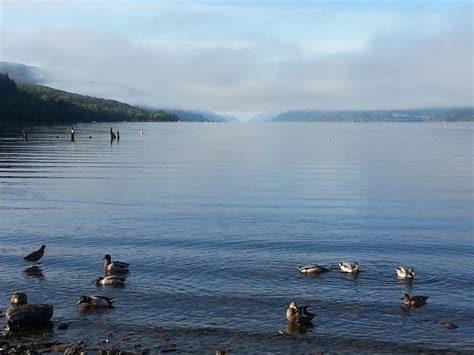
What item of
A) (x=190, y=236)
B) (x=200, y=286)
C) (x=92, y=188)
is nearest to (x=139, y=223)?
(x=190, y=236)

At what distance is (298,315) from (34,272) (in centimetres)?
1350

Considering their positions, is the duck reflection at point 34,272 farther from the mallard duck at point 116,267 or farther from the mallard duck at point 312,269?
the mallard duck at point 312,269

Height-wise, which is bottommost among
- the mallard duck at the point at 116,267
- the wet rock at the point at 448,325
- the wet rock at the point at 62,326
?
the wet rock at the point at 62,326

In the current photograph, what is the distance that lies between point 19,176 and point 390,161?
176 feet

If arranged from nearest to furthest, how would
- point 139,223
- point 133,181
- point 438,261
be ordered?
point 438,261, point 139,223, point 133,181

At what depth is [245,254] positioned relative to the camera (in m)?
31.3

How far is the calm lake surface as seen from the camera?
21000 mm

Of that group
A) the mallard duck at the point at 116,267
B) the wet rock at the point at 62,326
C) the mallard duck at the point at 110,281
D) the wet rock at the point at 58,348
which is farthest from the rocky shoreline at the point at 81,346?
the mallard duck at the point at 116,267

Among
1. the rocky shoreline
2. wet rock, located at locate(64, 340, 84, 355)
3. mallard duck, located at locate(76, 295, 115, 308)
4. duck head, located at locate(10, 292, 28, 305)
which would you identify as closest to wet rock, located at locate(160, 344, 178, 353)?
the rocky shoreline

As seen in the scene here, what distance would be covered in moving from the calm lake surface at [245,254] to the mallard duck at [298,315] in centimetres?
42

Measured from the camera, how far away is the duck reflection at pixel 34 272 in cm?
2745

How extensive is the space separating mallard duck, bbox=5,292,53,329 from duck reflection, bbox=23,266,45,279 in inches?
248

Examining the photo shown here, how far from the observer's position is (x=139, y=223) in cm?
3931

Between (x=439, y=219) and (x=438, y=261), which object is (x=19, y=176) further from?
(x=438, y=261)
